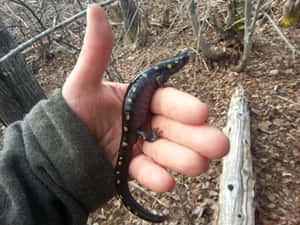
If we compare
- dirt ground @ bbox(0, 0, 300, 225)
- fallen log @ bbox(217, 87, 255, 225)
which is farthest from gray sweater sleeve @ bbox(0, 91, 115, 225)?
fallen log @ bbox(217, 87, 255, 225)

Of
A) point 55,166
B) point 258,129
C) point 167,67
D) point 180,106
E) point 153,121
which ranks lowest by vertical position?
point 258,129

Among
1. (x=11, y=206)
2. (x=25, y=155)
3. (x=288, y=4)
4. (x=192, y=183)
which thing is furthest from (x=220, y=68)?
(x=11, y=206)

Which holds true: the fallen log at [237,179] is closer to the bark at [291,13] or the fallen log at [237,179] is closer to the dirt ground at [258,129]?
the dirt ground at [258,129]

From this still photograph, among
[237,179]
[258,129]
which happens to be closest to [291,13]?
[258,129]

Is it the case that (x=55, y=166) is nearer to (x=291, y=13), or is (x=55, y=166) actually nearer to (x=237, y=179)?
(x=237, y=179)

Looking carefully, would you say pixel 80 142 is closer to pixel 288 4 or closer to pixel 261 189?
pixel 261 189

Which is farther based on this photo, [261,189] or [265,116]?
[265,116]
